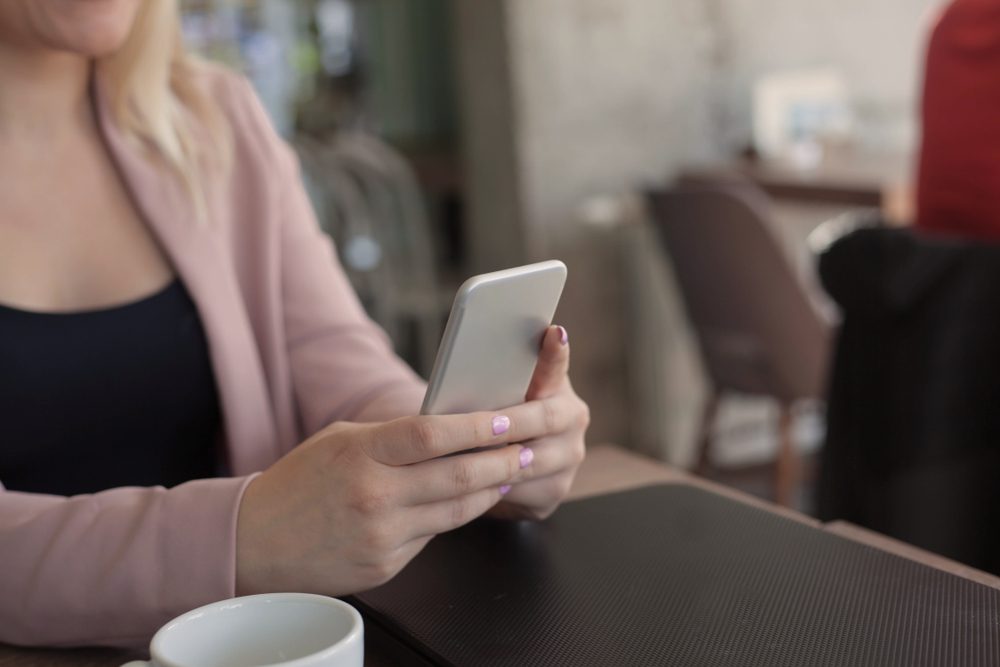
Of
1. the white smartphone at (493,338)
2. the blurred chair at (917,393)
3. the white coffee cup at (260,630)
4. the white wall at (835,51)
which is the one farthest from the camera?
the white wall at (835,51)

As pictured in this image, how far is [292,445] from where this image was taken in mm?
1152

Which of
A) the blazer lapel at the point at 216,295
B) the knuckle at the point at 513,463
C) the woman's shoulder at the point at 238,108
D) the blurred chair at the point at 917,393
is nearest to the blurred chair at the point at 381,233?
the blurred chair at the point at 917,393

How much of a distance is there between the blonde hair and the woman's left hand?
0.44 m

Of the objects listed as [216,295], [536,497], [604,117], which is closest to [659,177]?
[604,117]

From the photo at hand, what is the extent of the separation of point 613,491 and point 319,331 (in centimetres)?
34

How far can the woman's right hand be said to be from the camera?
28.3 inches

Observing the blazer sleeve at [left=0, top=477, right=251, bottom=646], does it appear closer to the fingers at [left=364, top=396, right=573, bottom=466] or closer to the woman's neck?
the fingers at [left=364, top=396, right=573, bottom=466]

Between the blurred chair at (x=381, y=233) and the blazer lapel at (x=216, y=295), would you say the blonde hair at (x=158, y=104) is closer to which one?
the blazer lapel at (x=216, y=295)

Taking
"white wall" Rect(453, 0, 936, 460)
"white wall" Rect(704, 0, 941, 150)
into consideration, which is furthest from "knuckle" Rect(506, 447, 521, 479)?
"white wall" Rect(704, 0, 941, 150)

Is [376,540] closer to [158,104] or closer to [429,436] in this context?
[429,436]

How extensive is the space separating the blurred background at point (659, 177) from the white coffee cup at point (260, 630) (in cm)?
206

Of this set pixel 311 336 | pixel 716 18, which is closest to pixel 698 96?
pixel 716 18

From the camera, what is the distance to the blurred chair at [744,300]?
2541mm

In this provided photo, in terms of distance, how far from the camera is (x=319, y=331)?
115cm
